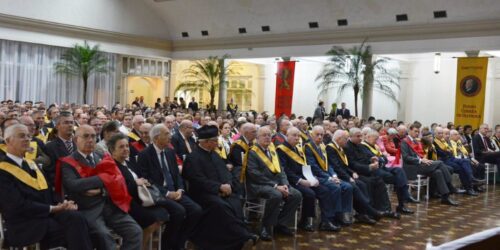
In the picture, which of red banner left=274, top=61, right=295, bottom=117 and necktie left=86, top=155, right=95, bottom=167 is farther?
red banner left=274, top=61, right=295, bottom=117

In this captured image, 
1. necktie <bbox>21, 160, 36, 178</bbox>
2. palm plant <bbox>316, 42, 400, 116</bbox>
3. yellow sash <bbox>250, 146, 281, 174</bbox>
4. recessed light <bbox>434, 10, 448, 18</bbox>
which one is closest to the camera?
necktie <bbox>21, 160, 36, 178</bbox>

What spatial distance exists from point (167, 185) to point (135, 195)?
1.89ft

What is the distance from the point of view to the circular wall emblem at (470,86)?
1680 centimetres

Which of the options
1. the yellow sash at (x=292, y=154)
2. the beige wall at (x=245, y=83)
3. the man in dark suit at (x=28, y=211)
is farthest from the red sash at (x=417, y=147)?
the beige wall at (x=245, y=83)

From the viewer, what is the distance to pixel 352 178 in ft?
27.2

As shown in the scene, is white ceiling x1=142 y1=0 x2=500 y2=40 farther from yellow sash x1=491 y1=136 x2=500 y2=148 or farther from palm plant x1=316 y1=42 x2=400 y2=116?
yellow sash x1=491 y1=136 x2=500 y2=148

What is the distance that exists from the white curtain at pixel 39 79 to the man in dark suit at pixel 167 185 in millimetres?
16614

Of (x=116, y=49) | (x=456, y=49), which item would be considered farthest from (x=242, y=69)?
(x=456, y=49)

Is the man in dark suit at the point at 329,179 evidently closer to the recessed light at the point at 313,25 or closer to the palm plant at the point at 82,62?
the recessed light at the point at 313,25

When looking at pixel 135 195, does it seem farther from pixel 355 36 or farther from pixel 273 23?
pixel 273 23

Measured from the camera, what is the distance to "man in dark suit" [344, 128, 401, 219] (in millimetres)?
8555

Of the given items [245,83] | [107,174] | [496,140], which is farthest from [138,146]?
[245,83]

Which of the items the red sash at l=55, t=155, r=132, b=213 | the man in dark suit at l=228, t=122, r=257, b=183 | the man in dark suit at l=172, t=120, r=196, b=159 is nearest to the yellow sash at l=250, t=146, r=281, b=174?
the man in dark suit at l=228, t=122, r=257, b=183

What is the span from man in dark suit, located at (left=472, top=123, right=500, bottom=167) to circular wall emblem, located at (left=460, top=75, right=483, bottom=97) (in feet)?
14.3
